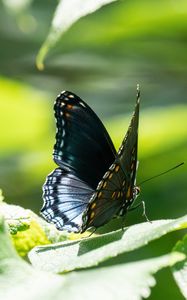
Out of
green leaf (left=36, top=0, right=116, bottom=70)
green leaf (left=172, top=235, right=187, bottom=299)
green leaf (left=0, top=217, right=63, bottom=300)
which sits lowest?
green leaf (left=172, top=235, right=187, bottom=299)

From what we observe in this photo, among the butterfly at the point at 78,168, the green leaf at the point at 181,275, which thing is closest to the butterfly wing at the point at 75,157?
the butterfly at the point at 78,168

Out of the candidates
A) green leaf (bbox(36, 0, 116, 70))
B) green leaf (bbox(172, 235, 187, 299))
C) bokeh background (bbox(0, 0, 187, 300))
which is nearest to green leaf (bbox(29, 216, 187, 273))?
green leaf (bbox(172, 235, 187, 299))

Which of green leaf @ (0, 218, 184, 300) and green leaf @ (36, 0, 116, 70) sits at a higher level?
green leaf @ (36, 0, 116, 70)

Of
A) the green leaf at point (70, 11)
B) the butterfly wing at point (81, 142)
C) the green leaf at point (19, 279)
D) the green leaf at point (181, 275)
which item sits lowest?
the green leaf at point (181, 275)

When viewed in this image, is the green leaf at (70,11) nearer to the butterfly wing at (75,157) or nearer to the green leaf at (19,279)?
the green leaf at (19,279)

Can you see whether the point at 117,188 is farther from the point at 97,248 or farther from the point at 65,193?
the point at 97,248

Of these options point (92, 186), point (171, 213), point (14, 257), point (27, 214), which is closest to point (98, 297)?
point (14, 257)

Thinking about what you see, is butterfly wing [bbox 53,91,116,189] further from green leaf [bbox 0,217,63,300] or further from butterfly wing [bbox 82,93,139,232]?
green leaf [bbox 0,217,63,300]
